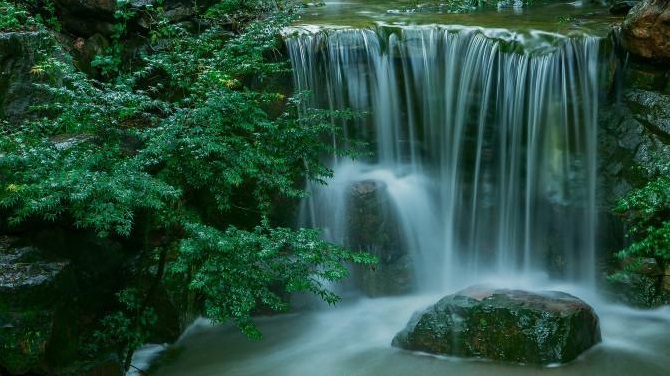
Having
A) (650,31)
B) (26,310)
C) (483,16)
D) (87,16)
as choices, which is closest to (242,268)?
(26,310)

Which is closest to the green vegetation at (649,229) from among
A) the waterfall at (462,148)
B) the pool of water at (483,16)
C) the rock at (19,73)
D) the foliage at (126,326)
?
the waterfall at (462,148)

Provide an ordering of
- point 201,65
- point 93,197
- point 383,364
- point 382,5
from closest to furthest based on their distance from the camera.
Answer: point 93,197 < point 383,364 < point 201,65 < point 382,5

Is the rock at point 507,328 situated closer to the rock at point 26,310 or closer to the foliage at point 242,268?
the foliage at point 242,268

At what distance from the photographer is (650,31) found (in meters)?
7.61

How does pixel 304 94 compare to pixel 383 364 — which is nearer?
pixel 383 364

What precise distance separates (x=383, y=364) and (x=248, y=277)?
1.78 meters

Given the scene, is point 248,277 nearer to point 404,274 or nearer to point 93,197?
point 93,197

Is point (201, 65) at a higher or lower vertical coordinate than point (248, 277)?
higher

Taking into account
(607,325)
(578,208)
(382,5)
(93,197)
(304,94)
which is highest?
(382,5)

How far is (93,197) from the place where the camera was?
5.16 m

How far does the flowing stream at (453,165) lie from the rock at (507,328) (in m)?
0.90

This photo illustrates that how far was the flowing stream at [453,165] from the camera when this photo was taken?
796 cm

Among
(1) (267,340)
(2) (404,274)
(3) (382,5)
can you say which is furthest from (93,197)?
(3) (382,5)

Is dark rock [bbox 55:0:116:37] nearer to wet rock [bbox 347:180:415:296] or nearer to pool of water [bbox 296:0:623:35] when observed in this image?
pool of water [bbox 296:0:623:35]
